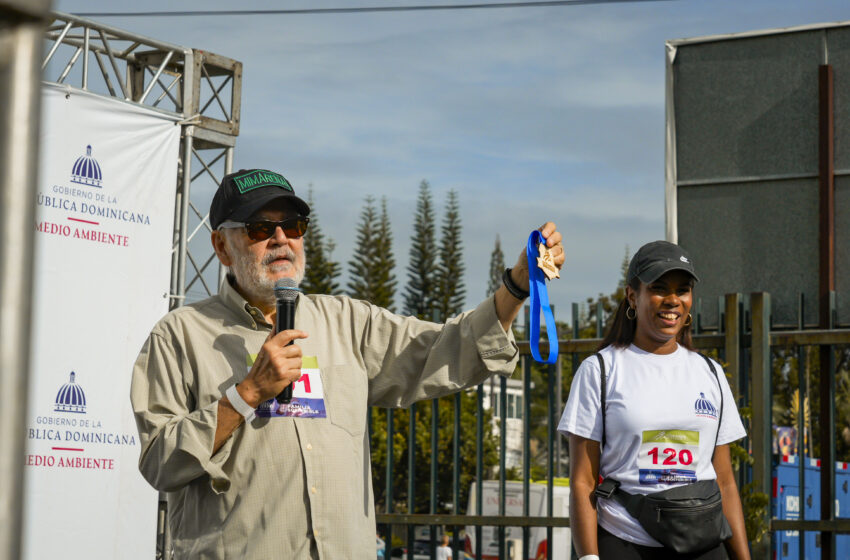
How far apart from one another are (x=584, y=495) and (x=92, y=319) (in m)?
4.93

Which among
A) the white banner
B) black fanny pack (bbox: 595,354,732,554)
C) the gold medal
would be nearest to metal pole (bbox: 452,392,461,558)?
black fanny pack (bbox: 595,354,732,554)

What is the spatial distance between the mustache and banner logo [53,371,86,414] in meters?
4.67

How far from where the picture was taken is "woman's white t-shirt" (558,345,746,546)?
3.57m

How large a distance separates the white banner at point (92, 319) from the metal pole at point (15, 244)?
681 centimetres

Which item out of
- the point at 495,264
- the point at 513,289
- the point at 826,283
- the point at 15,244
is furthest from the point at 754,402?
the point at 495,264

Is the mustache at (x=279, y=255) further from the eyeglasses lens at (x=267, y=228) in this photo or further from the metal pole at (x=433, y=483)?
the metal pole at (x=433, y=483)

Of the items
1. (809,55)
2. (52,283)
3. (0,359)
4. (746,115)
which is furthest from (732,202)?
(0,359)

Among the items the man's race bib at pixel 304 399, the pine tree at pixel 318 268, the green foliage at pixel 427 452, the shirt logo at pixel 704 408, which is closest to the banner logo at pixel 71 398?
the man's race bib at pixel 304 399

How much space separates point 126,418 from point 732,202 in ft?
14.6

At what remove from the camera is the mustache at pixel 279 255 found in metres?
3.20

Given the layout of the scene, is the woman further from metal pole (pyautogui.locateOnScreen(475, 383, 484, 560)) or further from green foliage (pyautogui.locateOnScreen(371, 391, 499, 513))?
green foliage (pyautogui.locateOnScreen(371, 391, 499, 513))

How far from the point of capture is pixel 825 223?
21.4 feet

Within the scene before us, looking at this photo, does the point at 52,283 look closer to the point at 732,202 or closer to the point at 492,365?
the point at 732,202

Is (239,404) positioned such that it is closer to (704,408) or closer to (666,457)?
(666,457)
